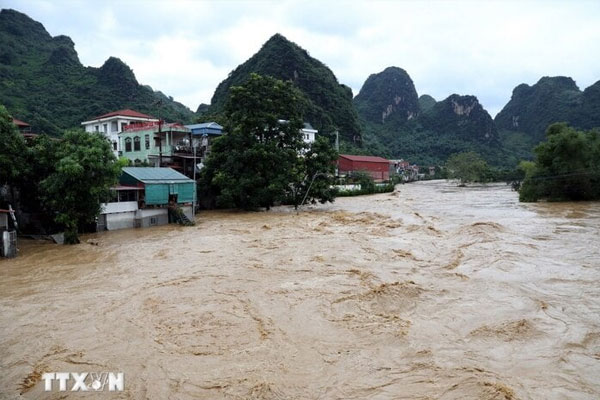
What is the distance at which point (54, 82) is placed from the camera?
165 feet

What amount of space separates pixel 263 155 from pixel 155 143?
994cm

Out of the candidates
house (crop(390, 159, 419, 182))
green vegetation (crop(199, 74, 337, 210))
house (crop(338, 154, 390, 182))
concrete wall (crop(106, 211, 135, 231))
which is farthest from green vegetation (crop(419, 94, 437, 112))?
concrete wall (crop(106, 211, 135, 231))

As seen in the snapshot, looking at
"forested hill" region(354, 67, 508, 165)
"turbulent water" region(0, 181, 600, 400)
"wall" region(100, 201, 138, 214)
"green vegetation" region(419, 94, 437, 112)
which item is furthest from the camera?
"green vegetation" region(419, 94, 437, 112)

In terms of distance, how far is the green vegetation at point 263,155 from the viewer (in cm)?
2452

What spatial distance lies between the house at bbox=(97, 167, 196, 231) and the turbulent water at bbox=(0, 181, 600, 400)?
394cm

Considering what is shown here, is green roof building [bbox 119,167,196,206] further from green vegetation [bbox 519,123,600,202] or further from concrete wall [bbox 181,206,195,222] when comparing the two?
green vegetation [bbox 519,123,600,202]

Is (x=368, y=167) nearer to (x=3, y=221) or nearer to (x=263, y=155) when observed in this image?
(x=263, y=155)

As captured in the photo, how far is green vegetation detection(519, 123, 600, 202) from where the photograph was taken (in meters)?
27.1

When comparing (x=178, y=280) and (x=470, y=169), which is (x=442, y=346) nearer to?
(x=178, y=280)

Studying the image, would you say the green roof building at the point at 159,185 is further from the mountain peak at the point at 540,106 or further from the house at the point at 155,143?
the mountain peak at the point at 540,106

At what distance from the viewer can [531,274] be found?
1021 centimetres

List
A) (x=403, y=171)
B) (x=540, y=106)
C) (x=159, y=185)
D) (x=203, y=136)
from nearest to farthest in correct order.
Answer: (x=159, y=185), (x=203, y=136), (x=403, y=171), (x=540, y=106)

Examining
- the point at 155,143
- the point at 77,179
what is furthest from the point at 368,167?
the point at 77,179

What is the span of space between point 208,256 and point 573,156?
2651 centimetres
